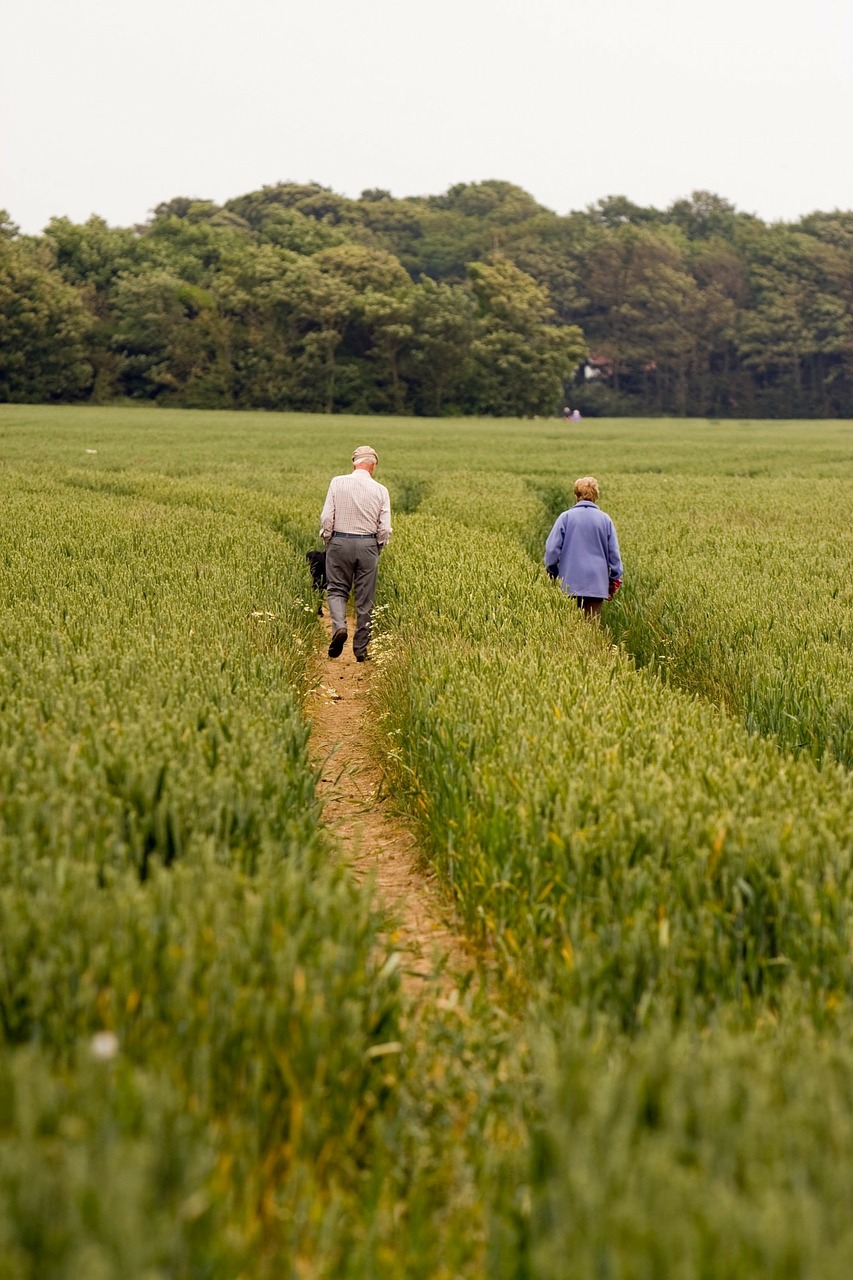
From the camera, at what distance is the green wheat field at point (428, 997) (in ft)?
6.05

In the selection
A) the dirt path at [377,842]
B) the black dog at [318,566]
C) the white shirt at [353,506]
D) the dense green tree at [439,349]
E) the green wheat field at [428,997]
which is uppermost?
the dense green tree at [439,349]

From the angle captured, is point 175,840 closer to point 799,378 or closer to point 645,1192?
point 645,1192

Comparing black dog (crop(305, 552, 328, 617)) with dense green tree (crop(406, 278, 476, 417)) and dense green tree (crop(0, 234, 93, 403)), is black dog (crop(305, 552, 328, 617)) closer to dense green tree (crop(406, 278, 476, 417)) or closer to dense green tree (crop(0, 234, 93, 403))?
dense green tree (crop(406, 278, 476, 417))

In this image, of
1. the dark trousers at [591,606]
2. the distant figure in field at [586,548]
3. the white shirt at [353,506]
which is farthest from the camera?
the white shirt at [353,506]

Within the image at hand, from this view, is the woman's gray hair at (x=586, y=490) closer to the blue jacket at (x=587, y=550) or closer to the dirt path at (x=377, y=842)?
the blue jacket at (x=587, y=550)

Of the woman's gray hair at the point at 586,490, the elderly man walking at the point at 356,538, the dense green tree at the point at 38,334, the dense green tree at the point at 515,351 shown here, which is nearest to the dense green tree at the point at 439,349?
the dense green tree at the point at 515,351

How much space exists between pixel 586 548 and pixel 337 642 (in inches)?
89.6

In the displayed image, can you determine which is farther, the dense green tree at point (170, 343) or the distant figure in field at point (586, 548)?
the dense green tree at point (170, 343)

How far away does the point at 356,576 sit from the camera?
9.66 m

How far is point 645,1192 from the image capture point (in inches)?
72.6

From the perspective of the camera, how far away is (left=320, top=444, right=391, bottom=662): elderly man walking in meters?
9.30

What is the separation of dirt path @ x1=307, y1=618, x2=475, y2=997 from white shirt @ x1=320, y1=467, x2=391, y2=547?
1268 millimetres

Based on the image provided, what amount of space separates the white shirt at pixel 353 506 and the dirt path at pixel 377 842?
1268mm

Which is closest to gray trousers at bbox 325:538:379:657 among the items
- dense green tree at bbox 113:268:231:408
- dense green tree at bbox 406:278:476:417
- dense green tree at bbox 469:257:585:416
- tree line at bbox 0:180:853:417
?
tree line at bbox 0:180:853:417
